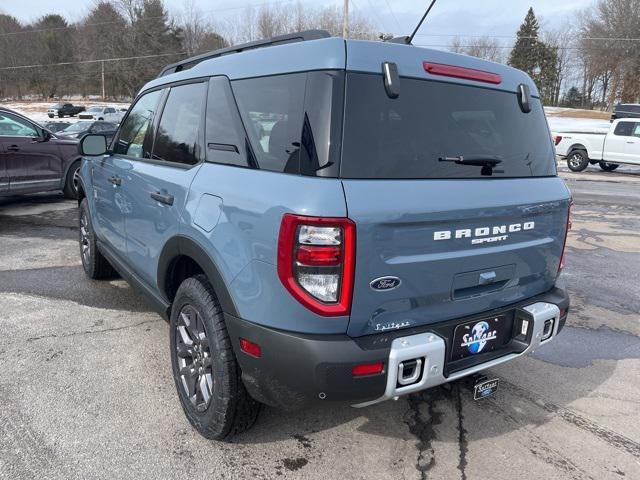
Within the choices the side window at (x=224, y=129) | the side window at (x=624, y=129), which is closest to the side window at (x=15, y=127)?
the side window at (x=224, y=129)

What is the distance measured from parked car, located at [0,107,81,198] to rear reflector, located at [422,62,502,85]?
274 inches

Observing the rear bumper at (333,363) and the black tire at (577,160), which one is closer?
the rear bumper at (333,363)

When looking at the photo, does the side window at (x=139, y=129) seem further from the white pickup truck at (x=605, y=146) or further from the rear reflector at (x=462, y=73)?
the white pickup truck at (x=605, y=146)

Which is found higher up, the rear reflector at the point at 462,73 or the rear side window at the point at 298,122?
the rear reflector at the point at 462,73

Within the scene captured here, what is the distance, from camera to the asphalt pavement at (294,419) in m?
2.47

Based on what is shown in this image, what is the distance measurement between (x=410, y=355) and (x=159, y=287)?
1.72 meters

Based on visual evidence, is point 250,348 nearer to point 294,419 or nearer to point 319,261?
point 319,261

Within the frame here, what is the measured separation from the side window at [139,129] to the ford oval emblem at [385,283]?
6.73 ft

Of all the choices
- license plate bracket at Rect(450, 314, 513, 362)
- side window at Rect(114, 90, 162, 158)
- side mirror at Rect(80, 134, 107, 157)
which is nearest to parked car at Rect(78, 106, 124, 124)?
side mirror at Rect(80, 134, 107, 157)

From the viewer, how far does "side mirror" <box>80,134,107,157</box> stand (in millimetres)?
4171

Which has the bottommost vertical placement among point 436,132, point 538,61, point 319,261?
point 319,261

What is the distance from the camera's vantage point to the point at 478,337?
7.97 ft

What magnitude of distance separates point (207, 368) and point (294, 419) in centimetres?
61

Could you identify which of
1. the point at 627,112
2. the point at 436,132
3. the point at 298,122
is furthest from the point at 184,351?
the point at 627,112
